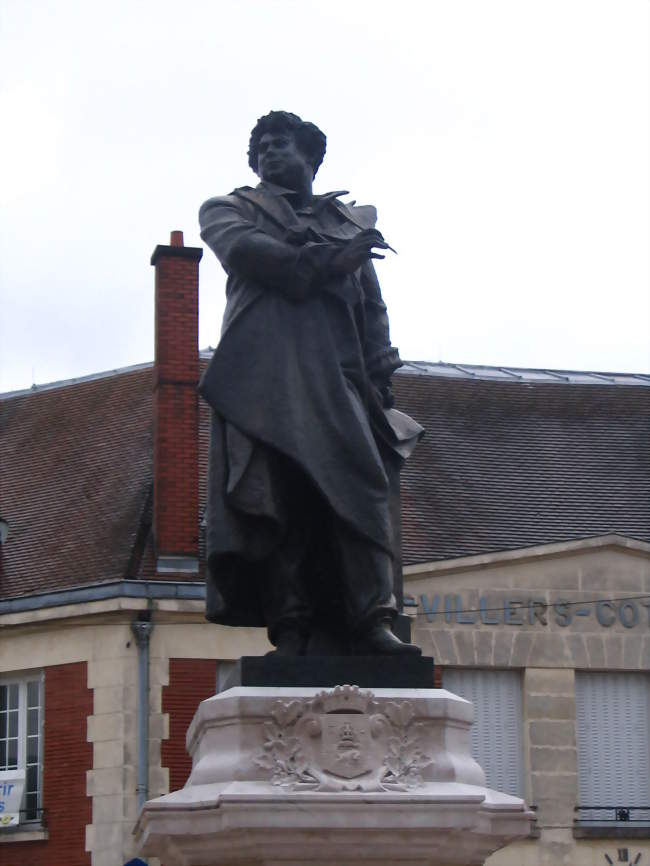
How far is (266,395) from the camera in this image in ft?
24.2

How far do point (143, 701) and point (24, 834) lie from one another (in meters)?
1.89

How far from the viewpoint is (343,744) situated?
6.73m

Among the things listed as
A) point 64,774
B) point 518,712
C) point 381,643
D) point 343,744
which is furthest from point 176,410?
point 343,744

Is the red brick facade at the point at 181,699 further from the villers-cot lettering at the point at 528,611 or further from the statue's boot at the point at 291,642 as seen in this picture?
the statue's boot at the point at 291,642

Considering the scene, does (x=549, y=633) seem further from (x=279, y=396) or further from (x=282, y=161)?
(x=279, y=396)

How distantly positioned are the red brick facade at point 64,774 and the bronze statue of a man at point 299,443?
13.5 meters

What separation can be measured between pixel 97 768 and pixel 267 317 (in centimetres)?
1364

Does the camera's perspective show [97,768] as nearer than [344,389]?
No

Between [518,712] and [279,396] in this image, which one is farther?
[518,712]

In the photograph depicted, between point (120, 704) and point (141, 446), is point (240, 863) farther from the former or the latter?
point (141, 446)

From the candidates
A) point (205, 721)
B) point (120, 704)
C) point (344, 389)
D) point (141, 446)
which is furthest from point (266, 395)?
point (141, 446)

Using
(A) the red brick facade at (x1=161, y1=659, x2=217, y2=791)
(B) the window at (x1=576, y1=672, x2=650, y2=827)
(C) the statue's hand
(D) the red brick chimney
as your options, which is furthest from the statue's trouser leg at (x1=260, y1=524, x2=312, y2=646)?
(B) the window at (x1=576, y1=672, x2=650, y2=827)

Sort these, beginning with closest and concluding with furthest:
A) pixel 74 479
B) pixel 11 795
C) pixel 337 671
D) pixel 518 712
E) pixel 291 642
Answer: pixel 337 671, pixel 291 642, pixel 11 795, pixel 518 712, pixel 74 479

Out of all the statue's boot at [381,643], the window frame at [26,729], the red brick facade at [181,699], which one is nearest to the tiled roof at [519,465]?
the red brick facade at [181,699]
